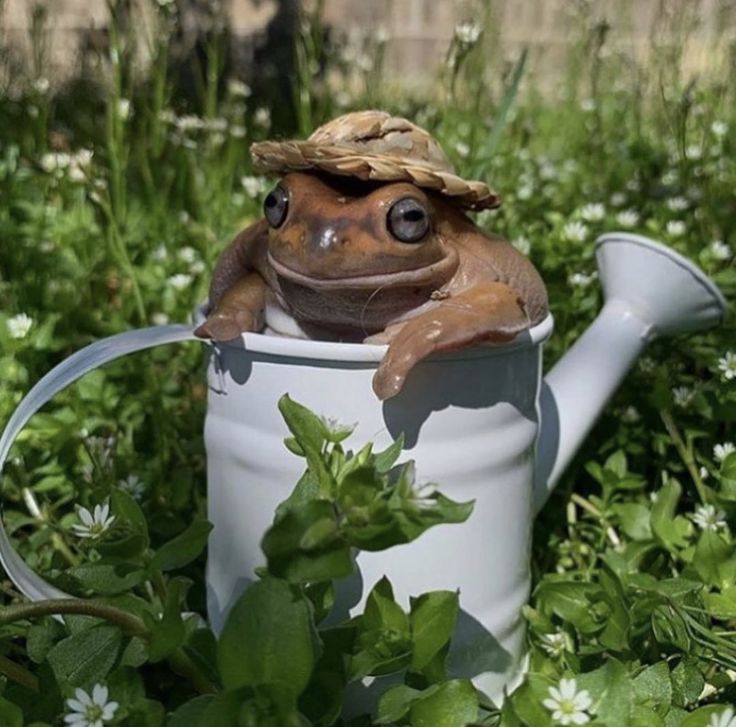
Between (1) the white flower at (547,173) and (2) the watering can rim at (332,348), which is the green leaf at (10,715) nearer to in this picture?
(2) the watering can rim at (332,348)

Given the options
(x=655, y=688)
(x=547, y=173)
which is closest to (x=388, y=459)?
(x=655, y=688)

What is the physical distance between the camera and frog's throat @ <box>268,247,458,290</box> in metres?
0.78

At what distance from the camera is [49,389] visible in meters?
0.81

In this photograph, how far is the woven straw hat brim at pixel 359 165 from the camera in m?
0.77

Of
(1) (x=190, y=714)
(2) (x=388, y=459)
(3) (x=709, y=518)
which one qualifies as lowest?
(3) (x=709, y=518)

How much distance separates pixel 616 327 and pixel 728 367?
0.14 metres

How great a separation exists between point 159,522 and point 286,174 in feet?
1.47

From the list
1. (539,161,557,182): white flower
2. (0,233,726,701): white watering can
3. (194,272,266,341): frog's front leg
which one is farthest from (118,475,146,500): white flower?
(539,161,557,182): white flower

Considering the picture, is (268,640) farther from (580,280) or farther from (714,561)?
(580,280)

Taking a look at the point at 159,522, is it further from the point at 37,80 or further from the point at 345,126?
the point at 37,80

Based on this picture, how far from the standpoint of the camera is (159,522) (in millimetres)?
1108

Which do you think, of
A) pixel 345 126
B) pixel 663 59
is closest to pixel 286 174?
pixel 345 126

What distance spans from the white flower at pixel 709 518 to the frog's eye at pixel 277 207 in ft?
1.67

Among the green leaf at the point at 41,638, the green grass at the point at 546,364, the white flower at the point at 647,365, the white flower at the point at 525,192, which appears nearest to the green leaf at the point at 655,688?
the green grass at the point at 546,364
